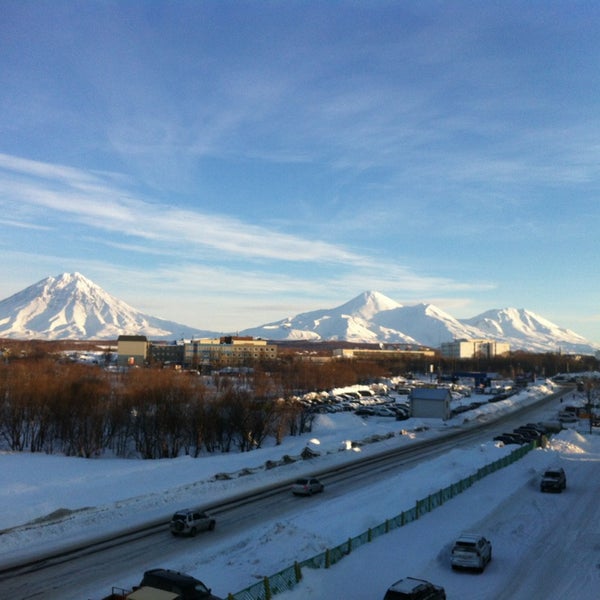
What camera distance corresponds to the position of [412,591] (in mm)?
14055

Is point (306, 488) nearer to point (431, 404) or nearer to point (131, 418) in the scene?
point (131, 418)

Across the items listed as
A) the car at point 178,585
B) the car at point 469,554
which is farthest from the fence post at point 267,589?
the car at point 469,554

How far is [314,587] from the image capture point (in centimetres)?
1585

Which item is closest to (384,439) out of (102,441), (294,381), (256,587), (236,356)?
(102,441)

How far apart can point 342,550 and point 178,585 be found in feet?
20.1

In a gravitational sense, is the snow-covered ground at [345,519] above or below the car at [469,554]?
below

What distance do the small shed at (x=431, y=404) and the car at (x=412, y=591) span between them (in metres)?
56.8

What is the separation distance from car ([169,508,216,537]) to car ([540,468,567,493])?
55.1ft

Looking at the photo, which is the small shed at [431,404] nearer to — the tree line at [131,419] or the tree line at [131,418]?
the tree line at [131,418]

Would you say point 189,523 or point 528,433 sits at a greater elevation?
point 528,433

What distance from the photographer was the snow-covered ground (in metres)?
17.5

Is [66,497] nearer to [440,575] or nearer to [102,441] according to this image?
[440,575]

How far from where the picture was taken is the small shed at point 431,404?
7006 centimetres

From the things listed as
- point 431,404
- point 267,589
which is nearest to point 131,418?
point 431,404
